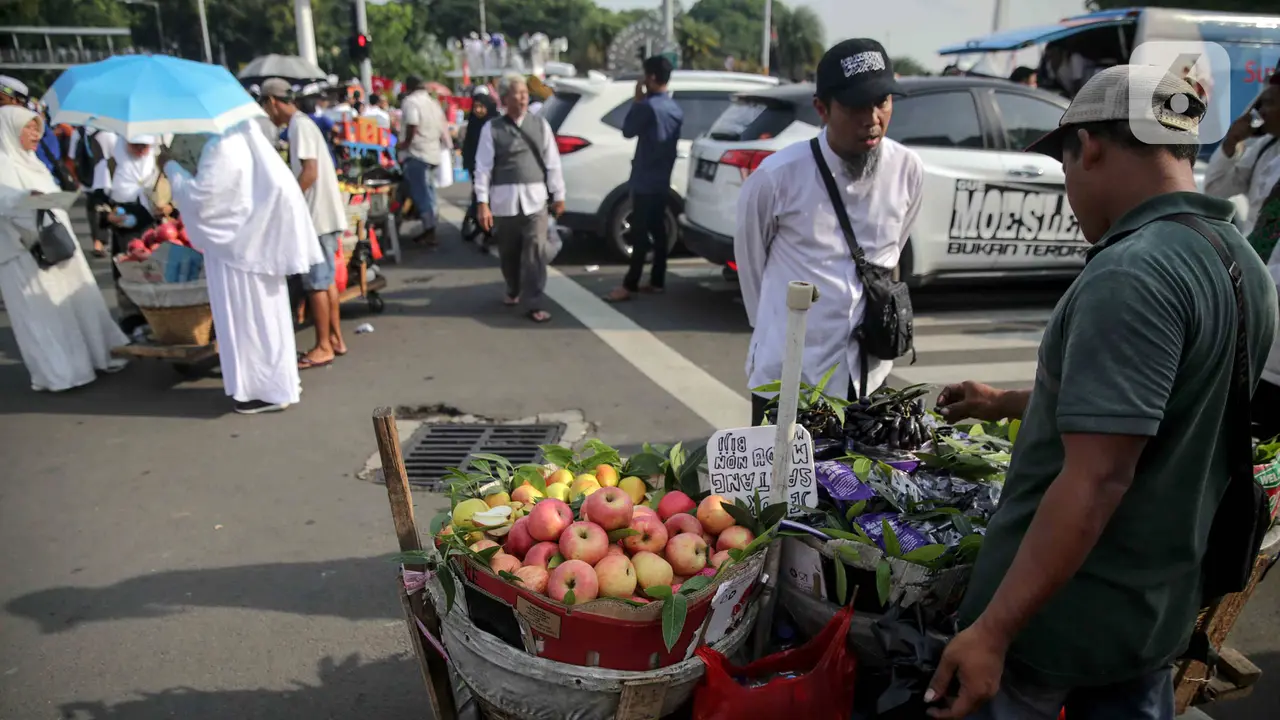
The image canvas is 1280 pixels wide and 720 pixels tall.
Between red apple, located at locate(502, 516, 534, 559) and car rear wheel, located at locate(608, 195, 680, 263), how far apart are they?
7.65 m

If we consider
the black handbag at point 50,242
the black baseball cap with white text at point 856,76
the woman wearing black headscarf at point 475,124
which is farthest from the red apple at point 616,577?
the woman wearing black headscarf at point 475,124

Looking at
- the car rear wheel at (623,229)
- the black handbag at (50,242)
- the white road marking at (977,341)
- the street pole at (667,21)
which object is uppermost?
the street pole at (667,21)

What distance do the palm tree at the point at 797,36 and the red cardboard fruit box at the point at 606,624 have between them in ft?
184

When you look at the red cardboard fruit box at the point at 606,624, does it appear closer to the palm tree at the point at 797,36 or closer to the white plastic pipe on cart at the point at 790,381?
the white plastic pipe on cart at the point at 790,381

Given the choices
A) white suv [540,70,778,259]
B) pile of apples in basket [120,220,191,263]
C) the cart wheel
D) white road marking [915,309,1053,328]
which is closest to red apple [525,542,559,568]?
pile of apples in basket [120,220,191,263]

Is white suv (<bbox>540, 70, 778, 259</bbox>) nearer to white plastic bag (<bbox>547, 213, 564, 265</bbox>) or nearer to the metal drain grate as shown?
white plastic bag (<bbox>547, 213, 564, 265</bbox>)

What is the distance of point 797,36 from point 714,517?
59.0 meters

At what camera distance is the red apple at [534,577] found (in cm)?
190

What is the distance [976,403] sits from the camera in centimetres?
229

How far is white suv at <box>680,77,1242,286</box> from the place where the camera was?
7191 millimetres

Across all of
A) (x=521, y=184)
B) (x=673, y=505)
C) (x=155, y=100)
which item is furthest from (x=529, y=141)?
(x=673, y=505)

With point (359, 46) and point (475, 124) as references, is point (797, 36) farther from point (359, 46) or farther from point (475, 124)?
point (475, 124)

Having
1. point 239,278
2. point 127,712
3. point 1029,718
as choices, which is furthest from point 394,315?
point 1029,718

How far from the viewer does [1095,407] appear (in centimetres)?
136
